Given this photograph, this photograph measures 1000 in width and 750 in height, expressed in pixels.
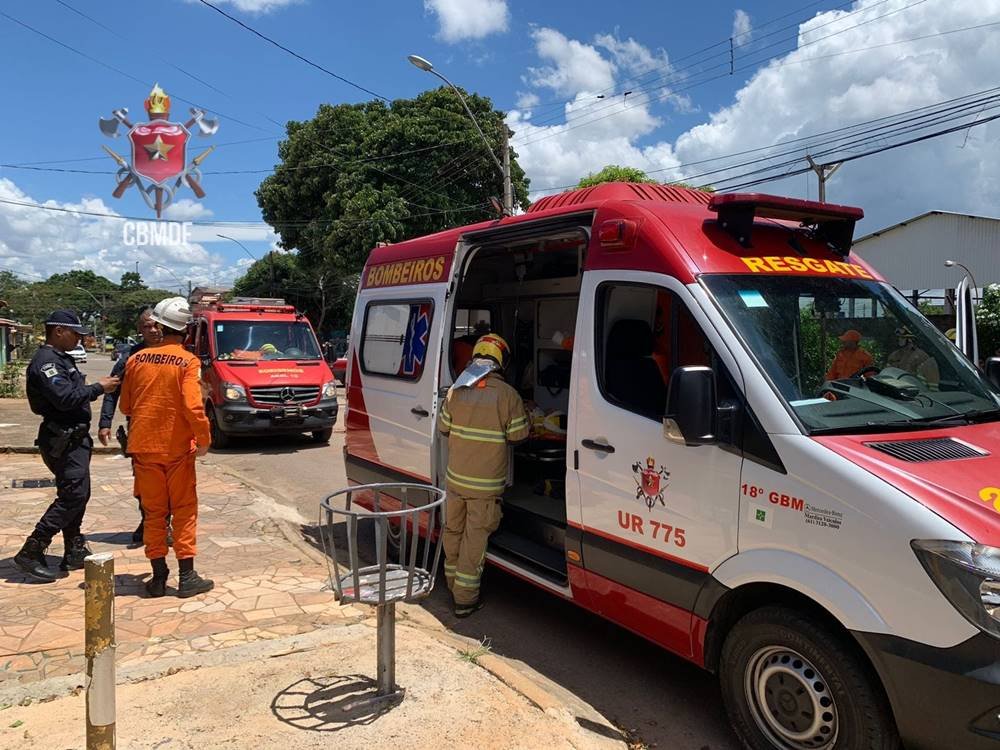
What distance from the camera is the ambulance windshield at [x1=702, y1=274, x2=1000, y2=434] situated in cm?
301

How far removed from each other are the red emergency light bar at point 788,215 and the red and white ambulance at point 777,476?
0.04ft

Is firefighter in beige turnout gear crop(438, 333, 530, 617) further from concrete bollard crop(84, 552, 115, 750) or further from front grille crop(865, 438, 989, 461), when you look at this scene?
concrete bollard crop(84, 552, 115, 750)

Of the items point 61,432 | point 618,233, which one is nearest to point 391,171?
point 61,432

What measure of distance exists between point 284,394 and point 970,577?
10.0 meters

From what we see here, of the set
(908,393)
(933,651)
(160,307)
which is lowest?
(933,651)

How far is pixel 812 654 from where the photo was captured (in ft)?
8.83

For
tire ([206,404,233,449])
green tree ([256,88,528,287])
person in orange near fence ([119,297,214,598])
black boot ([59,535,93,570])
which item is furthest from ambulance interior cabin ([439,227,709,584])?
green tree ([256,88,528,287])

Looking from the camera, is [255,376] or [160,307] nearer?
[160,307]

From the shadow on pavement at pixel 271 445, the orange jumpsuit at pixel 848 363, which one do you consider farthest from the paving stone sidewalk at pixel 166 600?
the shadow on pavement at pixel 271 445

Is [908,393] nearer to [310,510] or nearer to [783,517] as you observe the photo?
[783,517]

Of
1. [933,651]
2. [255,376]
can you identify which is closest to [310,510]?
[255,376]

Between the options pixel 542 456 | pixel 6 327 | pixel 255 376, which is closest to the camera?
pixel 542 456

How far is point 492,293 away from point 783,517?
4.67 meters

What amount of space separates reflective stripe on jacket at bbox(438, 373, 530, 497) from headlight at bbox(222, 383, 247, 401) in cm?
720
